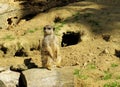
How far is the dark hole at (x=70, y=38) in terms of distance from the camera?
1128 centimetres

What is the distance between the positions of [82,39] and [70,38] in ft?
2.32

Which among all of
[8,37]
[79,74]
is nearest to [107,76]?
[79,74]

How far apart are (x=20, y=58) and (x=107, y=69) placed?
2.37 meters

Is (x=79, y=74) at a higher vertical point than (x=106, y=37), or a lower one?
lower

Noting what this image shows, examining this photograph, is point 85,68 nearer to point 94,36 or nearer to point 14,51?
point 94,36

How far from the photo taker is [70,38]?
1160 cm

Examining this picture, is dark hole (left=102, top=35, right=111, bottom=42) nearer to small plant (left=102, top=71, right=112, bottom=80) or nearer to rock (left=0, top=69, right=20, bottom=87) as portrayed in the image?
small plant (left=102, top=71, right=112, bottom=80)

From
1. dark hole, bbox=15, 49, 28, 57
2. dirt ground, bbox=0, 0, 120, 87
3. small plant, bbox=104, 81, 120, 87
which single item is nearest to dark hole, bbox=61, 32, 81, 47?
dirt ground, bbox=0, 0, 120, 87

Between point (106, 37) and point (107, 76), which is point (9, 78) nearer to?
point (107, 76)

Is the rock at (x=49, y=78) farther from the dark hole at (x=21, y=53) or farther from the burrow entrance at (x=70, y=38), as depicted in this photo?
the burrow entrance at (x=70, y=38)

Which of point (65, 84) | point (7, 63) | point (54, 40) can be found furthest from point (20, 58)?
point (65, 84)

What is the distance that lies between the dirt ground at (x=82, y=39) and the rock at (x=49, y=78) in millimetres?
432

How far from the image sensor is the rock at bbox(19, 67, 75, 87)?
851 centimetres

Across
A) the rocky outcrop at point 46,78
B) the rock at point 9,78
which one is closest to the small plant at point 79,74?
the rocky outcrop at point 46,78
